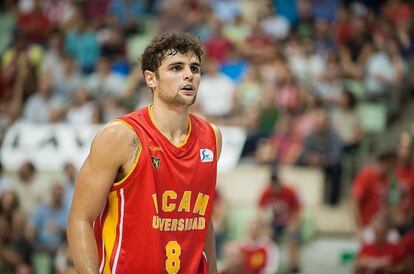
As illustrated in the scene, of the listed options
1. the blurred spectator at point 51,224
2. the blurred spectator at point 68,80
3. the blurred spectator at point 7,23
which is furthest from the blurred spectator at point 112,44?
the blurred spectator at point 51,224

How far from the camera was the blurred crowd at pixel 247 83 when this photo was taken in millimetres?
12773

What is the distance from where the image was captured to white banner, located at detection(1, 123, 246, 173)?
13758 millimetres

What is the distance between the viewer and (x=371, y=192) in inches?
472

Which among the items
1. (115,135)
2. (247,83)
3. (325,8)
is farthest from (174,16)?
(115,135)

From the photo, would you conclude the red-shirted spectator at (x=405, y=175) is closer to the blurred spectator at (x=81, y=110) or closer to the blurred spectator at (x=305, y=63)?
the blurred spectator at (x=305, y=63)

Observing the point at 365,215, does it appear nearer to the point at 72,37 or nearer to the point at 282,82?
the point at 282,82

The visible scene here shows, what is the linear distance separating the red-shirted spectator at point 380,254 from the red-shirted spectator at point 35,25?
8.27 m

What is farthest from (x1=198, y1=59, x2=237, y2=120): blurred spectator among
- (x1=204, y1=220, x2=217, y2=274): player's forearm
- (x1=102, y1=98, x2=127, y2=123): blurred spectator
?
(x1=204, y1=220, x2=217, y2=274): player's forearm

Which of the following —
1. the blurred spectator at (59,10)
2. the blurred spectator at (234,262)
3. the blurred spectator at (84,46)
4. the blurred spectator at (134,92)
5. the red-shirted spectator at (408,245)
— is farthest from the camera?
the blurred spectator at (59,10)

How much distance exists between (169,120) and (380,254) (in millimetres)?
6186

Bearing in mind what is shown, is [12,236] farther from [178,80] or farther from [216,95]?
[178,80]

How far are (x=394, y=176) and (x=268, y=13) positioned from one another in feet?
16.1

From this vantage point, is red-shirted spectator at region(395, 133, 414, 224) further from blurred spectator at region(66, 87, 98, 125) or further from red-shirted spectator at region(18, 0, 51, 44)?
red-shirted spectator at region(18, 0, 51, 44)

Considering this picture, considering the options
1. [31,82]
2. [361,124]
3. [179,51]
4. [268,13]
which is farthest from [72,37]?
[179,51]
